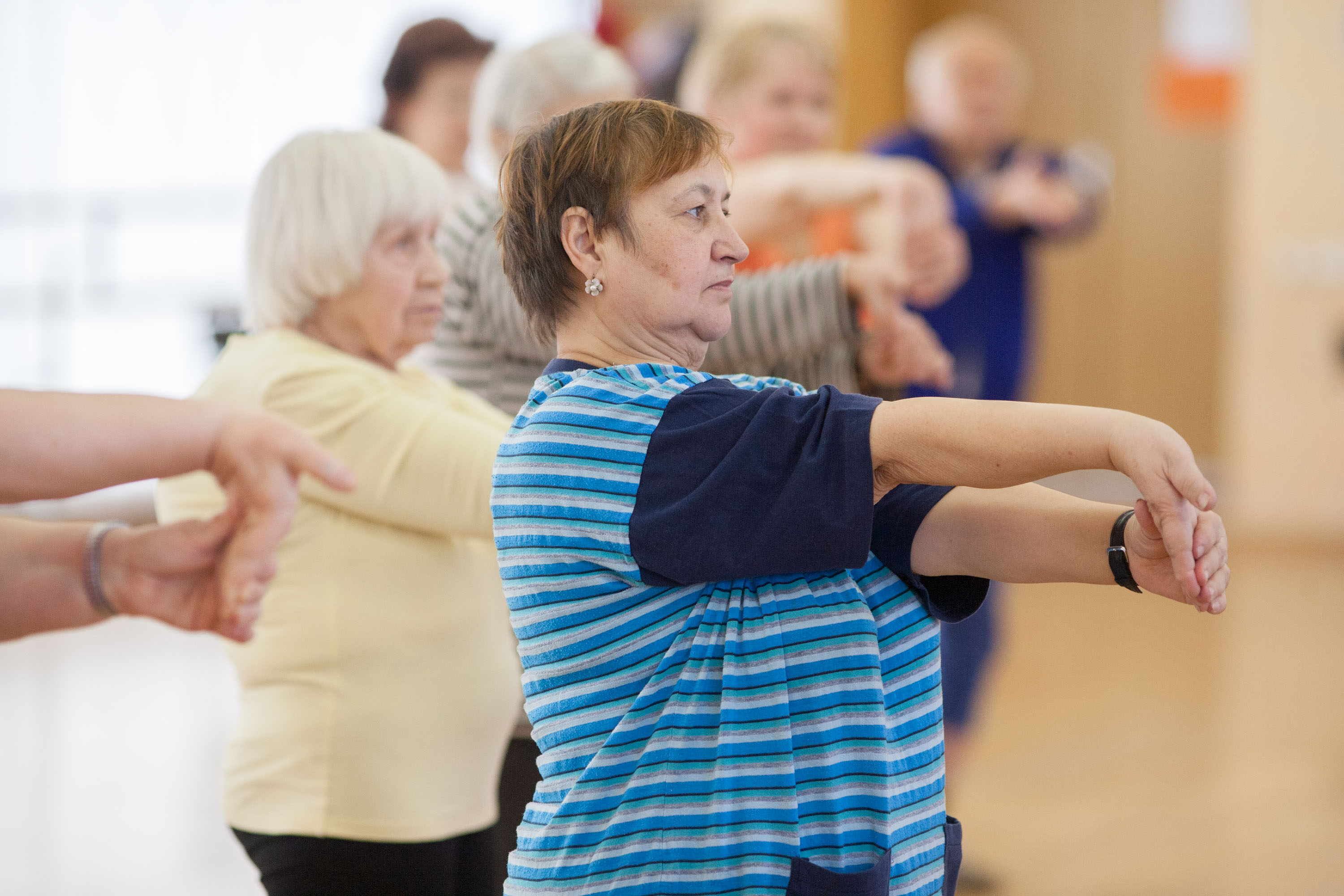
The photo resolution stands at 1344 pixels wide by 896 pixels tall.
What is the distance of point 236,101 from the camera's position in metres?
6.35

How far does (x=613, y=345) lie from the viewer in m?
1.10

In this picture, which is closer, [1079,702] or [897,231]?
[897,231]

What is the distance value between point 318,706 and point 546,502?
1.87 feet

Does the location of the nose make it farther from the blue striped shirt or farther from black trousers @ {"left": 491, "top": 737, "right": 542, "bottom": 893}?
black trousers @ {"left": 491, "top": 737, "right": 542, "bottom": 893}

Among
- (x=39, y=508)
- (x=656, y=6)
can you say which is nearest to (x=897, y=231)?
(x=39, y=508)

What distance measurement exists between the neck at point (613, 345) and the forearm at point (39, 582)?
1.59ft

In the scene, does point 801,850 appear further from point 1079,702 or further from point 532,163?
point 1079,702

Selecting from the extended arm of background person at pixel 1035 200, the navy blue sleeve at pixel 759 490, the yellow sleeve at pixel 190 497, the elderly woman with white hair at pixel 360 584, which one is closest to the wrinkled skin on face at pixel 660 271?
the navy blue sleeve at pixel 759 490

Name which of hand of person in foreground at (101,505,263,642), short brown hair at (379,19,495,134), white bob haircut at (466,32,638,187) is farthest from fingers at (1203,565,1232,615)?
short brown hair at (379,19,495,134)

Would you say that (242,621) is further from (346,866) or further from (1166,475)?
(1166,475)

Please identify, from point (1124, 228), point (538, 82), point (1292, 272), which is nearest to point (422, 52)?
point (538, 82)

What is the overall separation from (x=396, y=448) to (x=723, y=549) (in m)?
0.57

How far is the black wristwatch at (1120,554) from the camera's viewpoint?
1.02 m

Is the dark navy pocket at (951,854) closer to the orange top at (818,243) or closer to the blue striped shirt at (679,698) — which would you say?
the blue striped shirt at (679,698)
